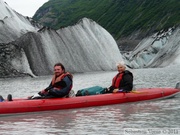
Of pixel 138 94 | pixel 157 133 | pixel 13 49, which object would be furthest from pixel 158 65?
pixel 157 133

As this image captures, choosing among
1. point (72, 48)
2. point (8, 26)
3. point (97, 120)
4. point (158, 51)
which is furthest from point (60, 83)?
point (158, 51)

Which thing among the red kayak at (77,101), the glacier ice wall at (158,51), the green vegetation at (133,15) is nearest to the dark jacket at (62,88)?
the red kayak at (77,101)

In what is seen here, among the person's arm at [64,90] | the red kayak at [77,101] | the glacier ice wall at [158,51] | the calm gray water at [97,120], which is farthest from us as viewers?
the glacier ice wall at [158,51]

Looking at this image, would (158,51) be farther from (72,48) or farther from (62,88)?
(62,88)

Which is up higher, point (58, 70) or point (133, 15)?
point (133, 15)

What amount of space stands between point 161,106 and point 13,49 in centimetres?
3612

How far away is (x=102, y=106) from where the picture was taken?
14016mm

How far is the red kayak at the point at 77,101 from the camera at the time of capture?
12531 mm

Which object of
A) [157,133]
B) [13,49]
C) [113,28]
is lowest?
[157,133]

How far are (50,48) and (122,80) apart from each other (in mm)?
39908

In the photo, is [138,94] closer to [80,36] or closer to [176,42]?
[80,36]

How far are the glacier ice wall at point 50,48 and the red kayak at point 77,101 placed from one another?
32.0m

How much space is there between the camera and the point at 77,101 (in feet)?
44.2

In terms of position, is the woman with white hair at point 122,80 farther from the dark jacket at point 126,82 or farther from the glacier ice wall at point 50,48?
the glacier ice wall at point 50,48
